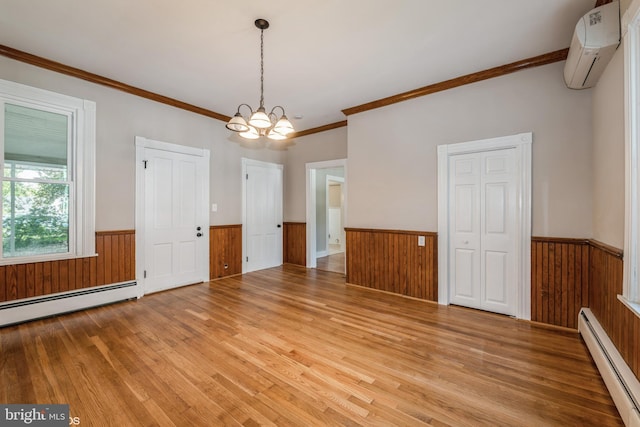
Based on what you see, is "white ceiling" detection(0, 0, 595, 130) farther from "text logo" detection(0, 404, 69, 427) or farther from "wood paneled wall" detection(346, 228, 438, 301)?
"text logo" detection(0, 404, 69, 427)

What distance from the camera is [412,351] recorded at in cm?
239

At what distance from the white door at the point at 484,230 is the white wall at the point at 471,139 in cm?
24

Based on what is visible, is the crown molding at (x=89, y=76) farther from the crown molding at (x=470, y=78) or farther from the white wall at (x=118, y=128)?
the crown molding at (x=470, y=78)

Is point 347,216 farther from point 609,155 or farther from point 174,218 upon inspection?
point 609,155

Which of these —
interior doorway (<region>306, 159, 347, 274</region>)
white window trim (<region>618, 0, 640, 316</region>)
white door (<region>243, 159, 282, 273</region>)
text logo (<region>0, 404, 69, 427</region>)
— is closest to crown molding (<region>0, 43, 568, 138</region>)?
white window trim (<region>618, 0, 640, 316</region>)

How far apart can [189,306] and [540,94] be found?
4.86 m

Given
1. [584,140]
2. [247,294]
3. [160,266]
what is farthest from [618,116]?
[160,266]

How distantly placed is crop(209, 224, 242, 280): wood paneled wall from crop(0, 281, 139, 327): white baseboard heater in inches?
49.0

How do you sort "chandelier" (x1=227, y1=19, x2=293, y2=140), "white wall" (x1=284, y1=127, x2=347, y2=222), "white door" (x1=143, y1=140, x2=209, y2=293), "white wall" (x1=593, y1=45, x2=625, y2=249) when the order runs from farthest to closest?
1. "white wall" (x1=284, y1=127, x2=347, y2=222)
2. "white door" (x1=143, y1=140, x2=209, y2=293)
3. "chandelier" (x1=227, y1=19, x2=293, y2=140)
4. "white wall" (x1=593, y1=45, x2=625, y2=249)

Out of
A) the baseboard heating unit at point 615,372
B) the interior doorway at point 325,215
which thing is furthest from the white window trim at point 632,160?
the interior doorway at point 325,215

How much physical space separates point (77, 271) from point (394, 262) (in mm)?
4144

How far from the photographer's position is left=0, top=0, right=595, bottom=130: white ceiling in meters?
2.27

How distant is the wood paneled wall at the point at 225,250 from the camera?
4773mm

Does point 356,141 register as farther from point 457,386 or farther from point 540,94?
point 457,386
